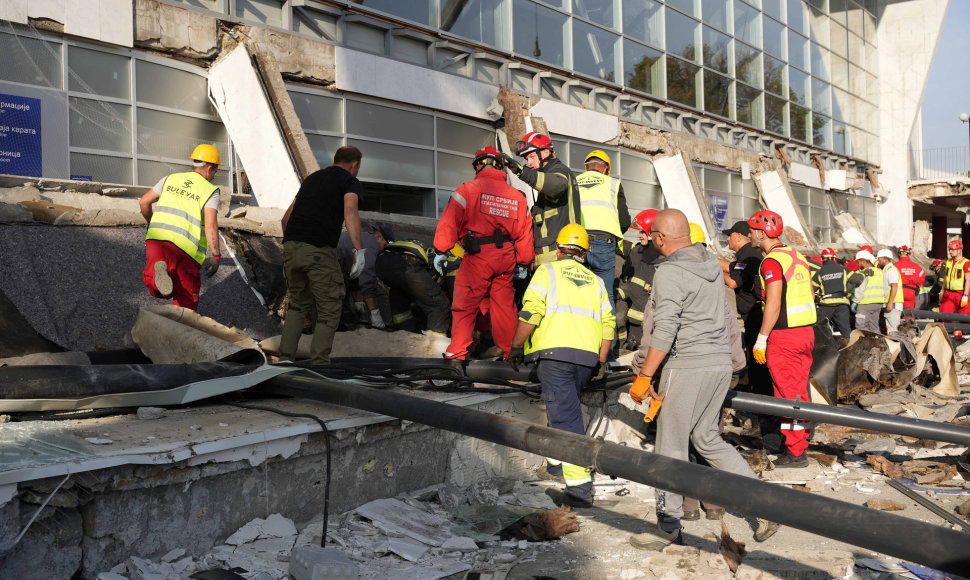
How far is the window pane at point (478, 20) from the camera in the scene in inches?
515

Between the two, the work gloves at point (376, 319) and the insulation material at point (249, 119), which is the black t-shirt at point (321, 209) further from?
the insulation material at point (249, 119)

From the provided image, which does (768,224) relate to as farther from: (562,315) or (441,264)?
(441,264)

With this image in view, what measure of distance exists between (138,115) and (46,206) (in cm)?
294

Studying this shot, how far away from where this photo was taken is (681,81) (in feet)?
62.2

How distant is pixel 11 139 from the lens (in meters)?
8.27

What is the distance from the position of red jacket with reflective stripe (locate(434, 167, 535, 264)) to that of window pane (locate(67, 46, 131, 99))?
5451 mm

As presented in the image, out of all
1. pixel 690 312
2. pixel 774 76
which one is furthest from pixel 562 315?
pixel 774 76

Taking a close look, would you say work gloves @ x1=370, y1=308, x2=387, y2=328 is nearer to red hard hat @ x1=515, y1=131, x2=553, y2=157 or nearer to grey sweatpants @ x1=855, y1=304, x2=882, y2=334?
red hard hat @ x1=515, y1=131, x2=553, y2=157

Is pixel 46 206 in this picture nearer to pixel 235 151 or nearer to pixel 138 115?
pixel 138 115

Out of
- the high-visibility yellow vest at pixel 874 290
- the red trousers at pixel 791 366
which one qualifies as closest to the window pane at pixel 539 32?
the high-visibility yellow vest at pixel 874 290

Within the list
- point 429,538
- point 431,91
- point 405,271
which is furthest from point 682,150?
point 429,538

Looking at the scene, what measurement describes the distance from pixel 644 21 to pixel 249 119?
11.3 m

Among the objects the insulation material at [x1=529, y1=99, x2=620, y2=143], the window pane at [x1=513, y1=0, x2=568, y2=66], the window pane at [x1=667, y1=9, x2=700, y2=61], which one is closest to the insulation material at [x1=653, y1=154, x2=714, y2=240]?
the insulation material at [x1=529, y1=99, x2=620, y2=143]

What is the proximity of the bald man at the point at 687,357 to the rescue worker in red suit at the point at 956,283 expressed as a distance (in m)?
13.1
